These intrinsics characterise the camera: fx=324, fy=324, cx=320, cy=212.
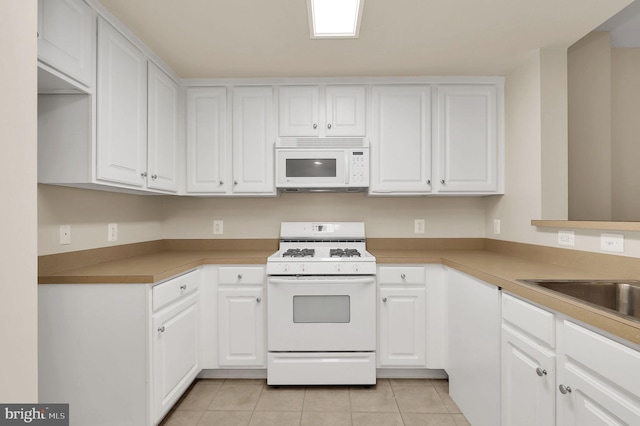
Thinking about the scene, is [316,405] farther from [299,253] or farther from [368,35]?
[368,35]

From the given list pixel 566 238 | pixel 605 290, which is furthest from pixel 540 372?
pixel 566 238

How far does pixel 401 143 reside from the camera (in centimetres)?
254

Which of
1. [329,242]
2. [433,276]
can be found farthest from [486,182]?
[329,242]

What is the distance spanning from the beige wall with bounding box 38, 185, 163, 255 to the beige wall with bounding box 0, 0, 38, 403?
1.08 meters

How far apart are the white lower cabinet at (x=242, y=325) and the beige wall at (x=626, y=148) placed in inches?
104

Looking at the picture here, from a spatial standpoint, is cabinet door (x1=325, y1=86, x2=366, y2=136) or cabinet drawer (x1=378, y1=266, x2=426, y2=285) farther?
cabinet door (x1=325, y1=86, x2=366, y2=136)

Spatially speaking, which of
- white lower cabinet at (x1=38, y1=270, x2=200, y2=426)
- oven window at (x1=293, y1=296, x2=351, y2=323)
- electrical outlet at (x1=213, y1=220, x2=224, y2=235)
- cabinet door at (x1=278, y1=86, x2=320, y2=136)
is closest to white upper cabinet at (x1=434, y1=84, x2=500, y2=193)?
cabinet door at (x1=278, y1=86, x2=320, y2=136)

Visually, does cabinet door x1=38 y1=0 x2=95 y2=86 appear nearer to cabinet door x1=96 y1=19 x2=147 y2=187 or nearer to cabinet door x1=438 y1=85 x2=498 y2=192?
cabinet door x1=96 y1=19 x2=147 y2=187

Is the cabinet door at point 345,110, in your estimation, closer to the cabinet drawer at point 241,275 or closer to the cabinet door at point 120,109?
the cabinet drawer at point 241,275

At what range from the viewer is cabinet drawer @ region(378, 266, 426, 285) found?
7.65 ft

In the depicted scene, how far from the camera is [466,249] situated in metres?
2.81

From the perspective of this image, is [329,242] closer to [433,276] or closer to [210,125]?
[433,276]

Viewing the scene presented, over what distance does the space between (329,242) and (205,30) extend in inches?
69.6

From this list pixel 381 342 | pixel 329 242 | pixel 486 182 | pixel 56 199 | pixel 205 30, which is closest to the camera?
pixel 56 199
